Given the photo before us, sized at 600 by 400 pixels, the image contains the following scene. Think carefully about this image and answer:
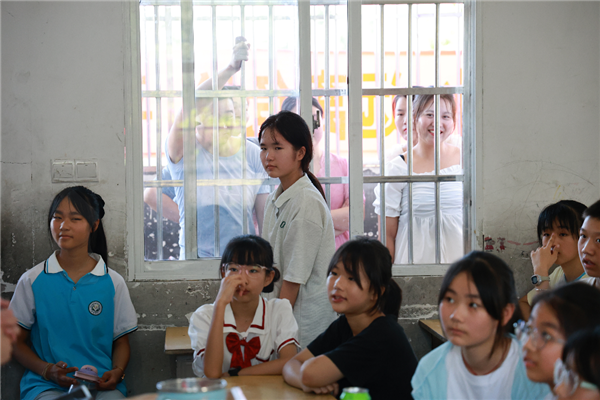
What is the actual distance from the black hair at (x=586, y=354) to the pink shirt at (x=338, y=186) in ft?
6.61

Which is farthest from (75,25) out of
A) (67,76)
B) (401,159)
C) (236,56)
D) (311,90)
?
(401,159)

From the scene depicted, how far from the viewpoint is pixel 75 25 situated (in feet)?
8.94

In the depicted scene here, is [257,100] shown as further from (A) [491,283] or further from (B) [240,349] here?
(A) [491,283]

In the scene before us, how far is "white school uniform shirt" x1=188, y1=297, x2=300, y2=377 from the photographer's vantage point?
1859 mm

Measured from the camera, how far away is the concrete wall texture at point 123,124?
106 inches

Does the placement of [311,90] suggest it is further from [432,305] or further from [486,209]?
[432,305]

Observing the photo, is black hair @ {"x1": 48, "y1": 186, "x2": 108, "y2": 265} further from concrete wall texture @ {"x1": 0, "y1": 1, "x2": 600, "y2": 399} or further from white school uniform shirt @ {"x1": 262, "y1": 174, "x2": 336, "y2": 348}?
white school uniform shirt @ {"x1": 262, "y1": 174, "x2": 336, "y2": 348}

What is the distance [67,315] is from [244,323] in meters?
0.90

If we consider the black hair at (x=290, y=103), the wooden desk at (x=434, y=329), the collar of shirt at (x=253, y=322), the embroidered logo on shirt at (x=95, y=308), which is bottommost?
the wooden desk at (x=434, y=329)

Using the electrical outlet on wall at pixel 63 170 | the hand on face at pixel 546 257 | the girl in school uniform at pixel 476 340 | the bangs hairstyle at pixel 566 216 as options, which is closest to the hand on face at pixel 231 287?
the girl in school uniform at pixel 476 340

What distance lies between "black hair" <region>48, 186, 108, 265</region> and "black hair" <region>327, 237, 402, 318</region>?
4.07 feet

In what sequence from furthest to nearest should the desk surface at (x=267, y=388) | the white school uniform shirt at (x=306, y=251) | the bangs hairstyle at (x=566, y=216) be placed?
1. the bangs hairstyle at (x=566, y=216)
2. the white school uniform shirt at (x=306, y=251)
3. the desk surface at (x=267, y=388)

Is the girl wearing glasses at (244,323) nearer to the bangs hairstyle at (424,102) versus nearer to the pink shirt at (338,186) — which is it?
the pink shirt at (338,186)

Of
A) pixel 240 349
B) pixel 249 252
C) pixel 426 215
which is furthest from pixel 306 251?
pixel 426 215
